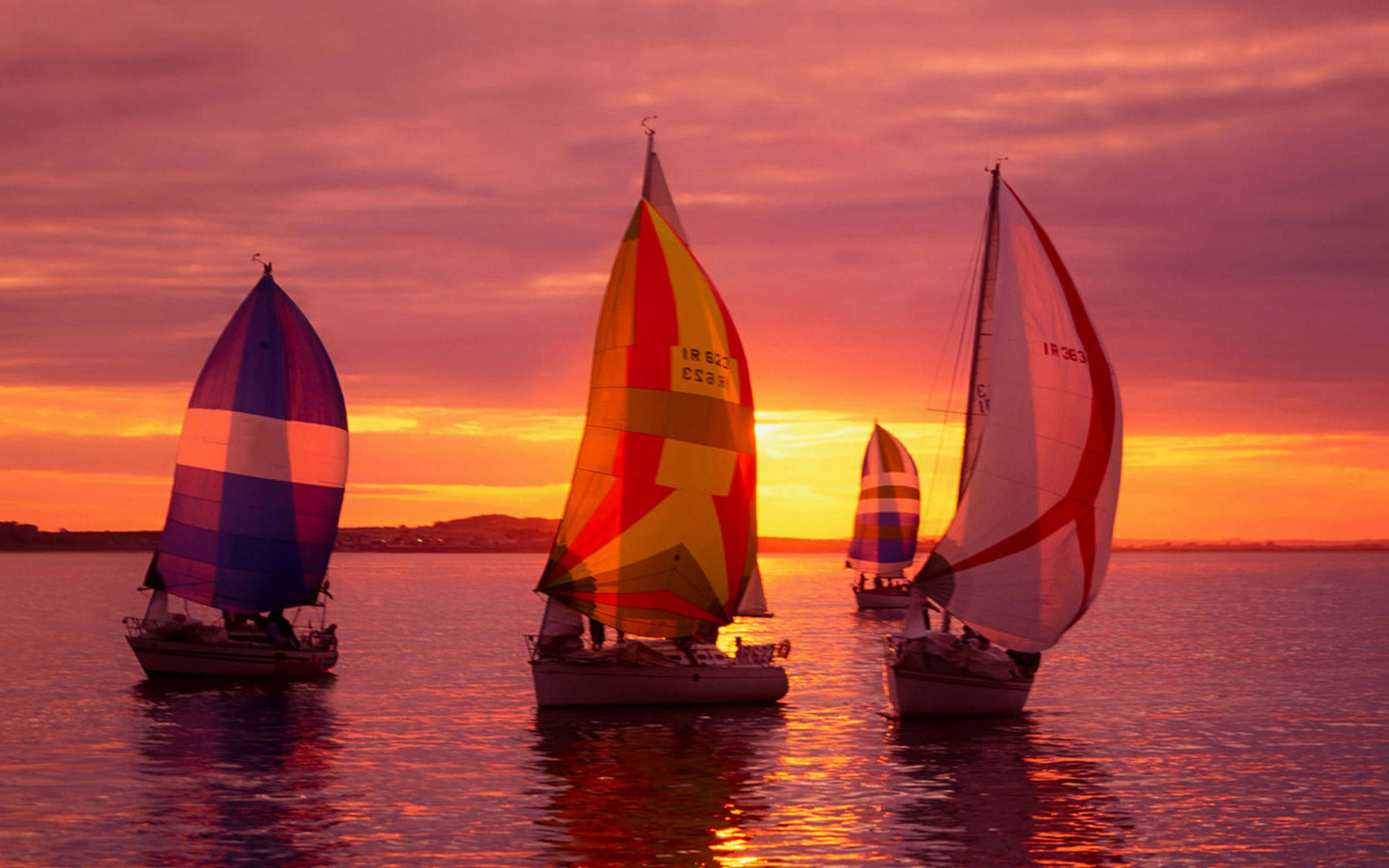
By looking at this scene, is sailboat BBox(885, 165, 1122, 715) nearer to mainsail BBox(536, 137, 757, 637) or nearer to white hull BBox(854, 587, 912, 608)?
mainsail BBox(536, 137, 757, 637)

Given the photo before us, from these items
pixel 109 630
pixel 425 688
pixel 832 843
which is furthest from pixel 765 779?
pixel 109 630

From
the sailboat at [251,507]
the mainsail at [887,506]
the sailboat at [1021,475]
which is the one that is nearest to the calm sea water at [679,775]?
the sailboat at [251,507]

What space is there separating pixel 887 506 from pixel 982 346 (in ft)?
236

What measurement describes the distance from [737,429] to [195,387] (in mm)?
21286

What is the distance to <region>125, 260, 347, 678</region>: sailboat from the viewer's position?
55.1m

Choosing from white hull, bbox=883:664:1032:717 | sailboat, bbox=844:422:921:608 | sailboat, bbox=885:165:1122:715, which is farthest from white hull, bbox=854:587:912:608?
sailboat, bbox=885:165:1122:715

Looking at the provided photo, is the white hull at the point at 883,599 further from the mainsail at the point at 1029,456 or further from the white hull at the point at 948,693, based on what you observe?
the mainsail at the point at 1029,456

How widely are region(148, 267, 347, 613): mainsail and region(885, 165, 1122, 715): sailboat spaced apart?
77.3ft

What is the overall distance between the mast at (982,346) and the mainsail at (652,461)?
7.49 meters

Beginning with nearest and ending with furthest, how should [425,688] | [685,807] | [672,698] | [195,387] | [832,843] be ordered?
1. [832,843]
2. [685,807]
3. [672,698]
4. [195,387]
5. [425,688]

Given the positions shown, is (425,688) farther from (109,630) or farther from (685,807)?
(109,630)

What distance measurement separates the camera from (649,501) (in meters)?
45.4

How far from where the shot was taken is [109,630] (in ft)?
354

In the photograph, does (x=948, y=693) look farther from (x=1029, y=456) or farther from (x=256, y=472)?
(x=256, y=472)
